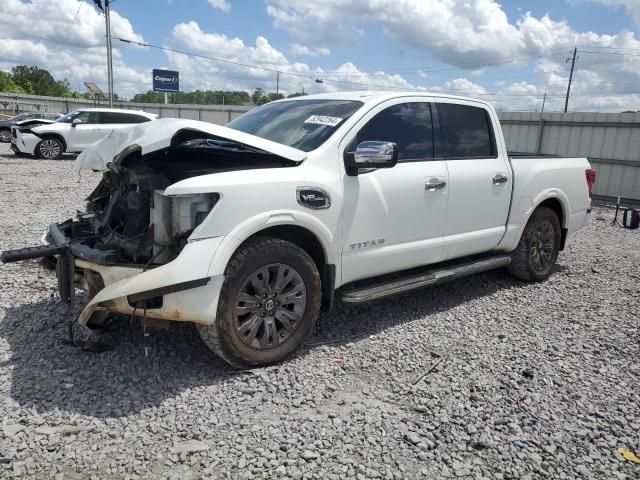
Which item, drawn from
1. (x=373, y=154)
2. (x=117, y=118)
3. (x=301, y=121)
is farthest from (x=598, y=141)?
(x=117, y=118)

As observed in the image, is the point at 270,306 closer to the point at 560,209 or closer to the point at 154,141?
the point at 154,141

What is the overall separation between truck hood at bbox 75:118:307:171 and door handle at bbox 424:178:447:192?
4.00 ft

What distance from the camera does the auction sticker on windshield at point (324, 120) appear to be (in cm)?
417

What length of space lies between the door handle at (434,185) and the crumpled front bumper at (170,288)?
199 centimetres

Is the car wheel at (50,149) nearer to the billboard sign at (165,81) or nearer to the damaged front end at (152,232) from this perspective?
the damaged front end at (152,232)

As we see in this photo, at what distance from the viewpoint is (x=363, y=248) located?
13.6 feet

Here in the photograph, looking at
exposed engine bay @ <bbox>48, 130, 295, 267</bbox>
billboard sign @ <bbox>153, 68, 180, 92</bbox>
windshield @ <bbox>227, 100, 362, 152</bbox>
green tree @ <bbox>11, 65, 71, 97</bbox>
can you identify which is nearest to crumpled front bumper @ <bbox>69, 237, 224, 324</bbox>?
exposed engine bay @ <bbox>48, 130, 295, 267</bbox>

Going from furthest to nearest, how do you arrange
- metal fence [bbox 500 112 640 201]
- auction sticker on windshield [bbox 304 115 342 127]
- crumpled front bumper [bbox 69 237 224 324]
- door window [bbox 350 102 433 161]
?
metal fence [bbox 500 112 640 201] < door window [bbox 350 102 433 161] < auction sticker on windshield [bbox 304 115 342 127] < crumpled front bumper [bbox 69 237 224 324]

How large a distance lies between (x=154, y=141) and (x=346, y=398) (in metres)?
2.01

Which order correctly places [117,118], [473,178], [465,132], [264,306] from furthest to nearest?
1. [117,118]
2. [465,132]
3. [473,178]
4. [264,306]

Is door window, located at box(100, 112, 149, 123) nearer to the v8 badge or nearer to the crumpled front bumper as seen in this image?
the v8 badge

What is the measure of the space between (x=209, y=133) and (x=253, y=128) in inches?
49.7

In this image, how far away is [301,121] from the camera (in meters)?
4.38

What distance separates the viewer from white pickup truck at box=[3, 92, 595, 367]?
330cm
